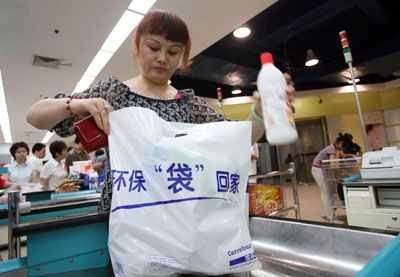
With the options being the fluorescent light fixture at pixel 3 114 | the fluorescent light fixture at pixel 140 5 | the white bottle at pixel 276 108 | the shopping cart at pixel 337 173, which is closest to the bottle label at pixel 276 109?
the white bottle at pixel 276 108

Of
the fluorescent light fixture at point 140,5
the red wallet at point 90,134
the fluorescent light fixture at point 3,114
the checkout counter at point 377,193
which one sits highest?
the fluorescent light fixture at point 3,114

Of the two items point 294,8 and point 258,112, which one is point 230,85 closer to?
point 294,8

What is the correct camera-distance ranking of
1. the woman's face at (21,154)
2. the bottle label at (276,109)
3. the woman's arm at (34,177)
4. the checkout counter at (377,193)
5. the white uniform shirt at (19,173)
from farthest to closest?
the woman's arm at (34,177), the white uniform shirt at (19,173), the woman's face at (21,154), the checkout counter at (377,193), the bottle label at (276,109)

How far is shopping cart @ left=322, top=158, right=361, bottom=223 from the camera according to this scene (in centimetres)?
263

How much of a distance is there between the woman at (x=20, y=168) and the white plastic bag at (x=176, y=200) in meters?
4.04

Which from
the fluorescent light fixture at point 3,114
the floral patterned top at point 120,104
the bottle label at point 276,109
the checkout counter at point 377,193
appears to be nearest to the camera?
the bottle label at point 276,109

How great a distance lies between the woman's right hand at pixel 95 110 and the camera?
0.65 metres

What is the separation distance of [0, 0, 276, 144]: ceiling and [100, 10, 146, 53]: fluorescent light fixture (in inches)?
3.2

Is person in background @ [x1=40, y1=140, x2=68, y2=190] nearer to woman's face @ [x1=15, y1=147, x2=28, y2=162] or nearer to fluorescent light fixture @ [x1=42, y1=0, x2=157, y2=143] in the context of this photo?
woman's face @ [x1=15, y1=147, x2=28, y2=162]

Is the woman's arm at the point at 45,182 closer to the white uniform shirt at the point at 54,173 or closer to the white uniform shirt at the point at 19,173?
the white uniform shirt at the point at 54,173

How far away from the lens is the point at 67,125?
735mm

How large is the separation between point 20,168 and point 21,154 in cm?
29

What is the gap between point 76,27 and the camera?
3.72 metres

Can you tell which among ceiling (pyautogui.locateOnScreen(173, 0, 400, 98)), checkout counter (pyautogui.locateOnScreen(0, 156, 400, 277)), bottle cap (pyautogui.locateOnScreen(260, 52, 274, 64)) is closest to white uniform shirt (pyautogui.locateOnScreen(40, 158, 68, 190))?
ceiling (pyautogui.locateOnScreen(173, 0, 400, 98))
